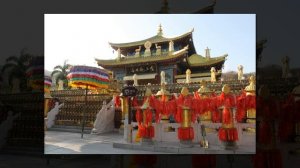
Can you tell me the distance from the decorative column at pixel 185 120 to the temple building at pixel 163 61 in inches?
28.3

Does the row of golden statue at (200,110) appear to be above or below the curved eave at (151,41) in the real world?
below

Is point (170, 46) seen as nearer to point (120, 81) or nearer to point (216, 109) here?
point (120, 81)

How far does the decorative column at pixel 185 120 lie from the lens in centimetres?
597

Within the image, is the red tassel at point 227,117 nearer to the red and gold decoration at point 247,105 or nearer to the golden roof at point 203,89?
the red and gold decoration at point 247,105

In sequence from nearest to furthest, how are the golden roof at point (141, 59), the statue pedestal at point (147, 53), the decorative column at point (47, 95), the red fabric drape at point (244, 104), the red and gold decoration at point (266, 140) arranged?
the red and gold decoration at point (266, 140) → the red fabric drape at point (244, 104) → the golden roof at point (141, 59) → the statue pedestal at point (147, 53) → the decorative column at point (47, 95)

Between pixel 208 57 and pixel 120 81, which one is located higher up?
pixel 208 57

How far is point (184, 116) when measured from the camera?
600 centimetres

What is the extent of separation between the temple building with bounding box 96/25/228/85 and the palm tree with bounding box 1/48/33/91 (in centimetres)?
188

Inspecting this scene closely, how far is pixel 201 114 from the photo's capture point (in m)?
6.14

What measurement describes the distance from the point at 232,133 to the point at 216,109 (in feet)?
1.70

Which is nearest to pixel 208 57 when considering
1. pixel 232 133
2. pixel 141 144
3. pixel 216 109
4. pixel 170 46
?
pixel 170 46

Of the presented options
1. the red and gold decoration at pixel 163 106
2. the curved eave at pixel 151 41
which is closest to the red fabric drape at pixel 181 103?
the red and gold decoration at pixel 163 106

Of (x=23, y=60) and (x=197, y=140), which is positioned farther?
(x=23, y=60)

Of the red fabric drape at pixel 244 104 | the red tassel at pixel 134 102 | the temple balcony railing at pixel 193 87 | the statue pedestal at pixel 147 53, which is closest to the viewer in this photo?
the red fabric drape at pixel 244 104
